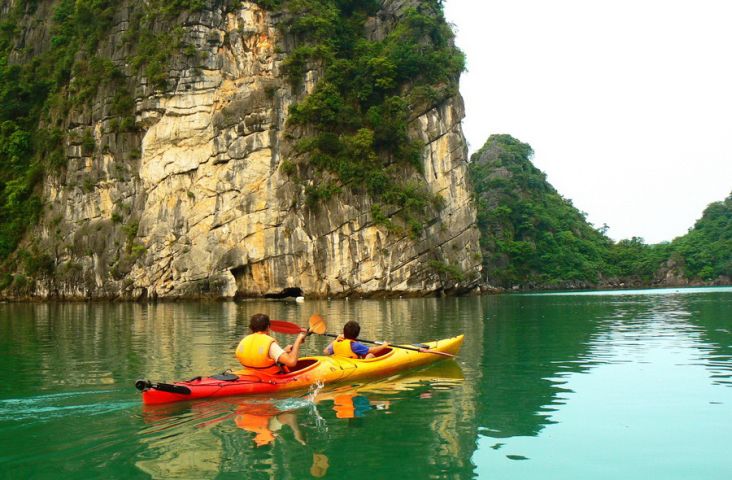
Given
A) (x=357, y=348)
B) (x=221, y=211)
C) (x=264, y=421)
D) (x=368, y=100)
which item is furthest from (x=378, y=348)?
(x=368, y=100)

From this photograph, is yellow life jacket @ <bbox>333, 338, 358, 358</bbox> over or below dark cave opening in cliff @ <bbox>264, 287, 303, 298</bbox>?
below

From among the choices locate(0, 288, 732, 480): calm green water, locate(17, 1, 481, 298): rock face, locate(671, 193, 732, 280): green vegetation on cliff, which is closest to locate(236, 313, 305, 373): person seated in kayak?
locate(0, 288, 732, 480): calm green water

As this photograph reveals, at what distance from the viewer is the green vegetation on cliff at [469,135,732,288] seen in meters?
62.7

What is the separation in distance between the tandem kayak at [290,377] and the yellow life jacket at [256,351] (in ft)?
0.43

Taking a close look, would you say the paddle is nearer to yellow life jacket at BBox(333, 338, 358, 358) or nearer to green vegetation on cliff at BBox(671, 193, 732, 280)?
yellow life jacket at BBox(333, 338, 358, 358)

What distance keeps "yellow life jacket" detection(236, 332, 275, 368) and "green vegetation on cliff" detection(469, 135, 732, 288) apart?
52.2m

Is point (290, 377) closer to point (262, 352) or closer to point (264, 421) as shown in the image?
point (262, 352)

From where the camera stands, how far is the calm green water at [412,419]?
5.25 m

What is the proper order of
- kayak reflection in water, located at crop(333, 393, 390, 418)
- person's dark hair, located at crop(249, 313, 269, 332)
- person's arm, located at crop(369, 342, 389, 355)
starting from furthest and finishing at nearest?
person's arm, located at crop(369, 342, 389, 355)
person's dark hair, located at crop(249, 313, 269, 332)
kayak reflection in water, located at crop(333, 393, 390, 418)

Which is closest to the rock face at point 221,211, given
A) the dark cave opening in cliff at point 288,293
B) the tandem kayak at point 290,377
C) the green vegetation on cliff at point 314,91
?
the dark cave opening in cliff at point 288,293

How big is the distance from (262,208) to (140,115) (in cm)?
986

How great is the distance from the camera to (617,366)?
1009 centimetres

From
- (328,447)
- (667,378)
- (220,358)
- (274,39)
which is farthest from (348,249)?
(328,447)

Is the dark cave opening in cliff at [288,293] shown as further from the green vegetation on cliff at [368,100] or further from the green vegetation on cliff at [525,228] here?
the green vegetation on cliff at [525,228]
